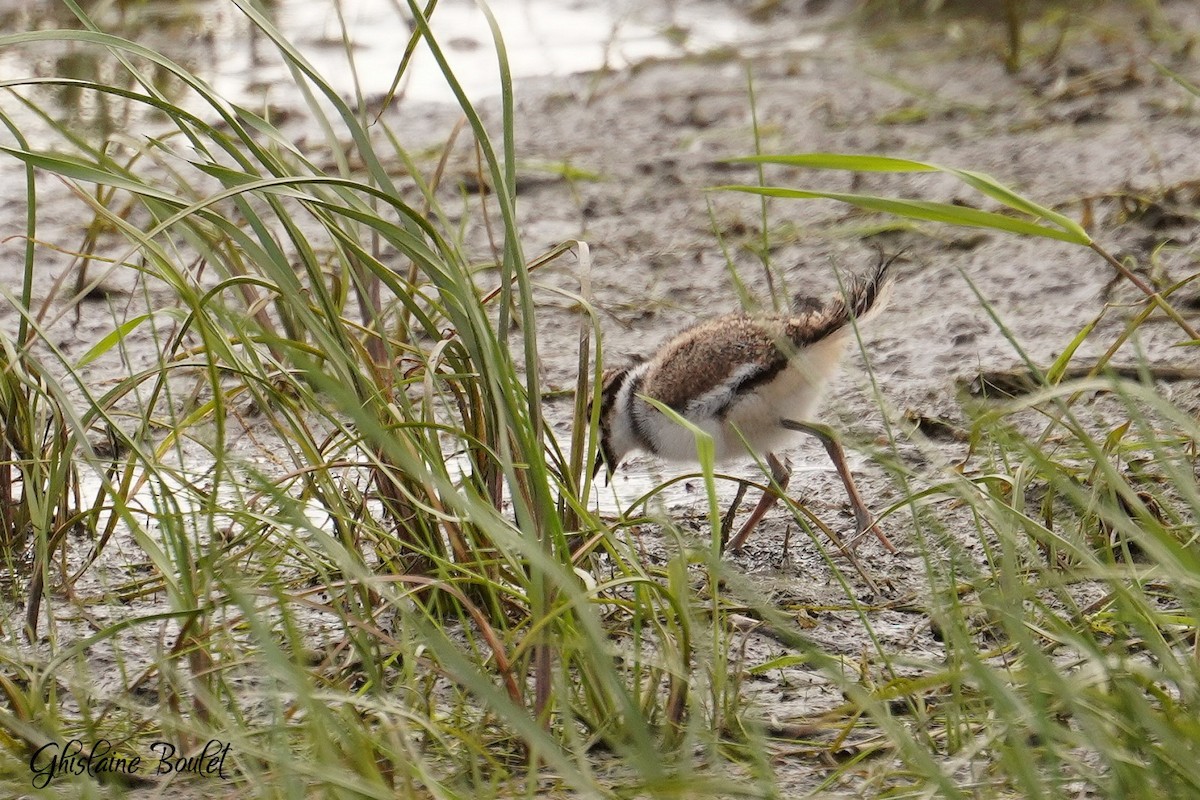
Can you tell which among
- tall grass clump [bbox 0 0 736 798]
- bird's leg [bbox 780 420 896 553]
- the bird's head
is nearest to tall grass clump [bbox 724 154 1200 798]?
bird's leg [bbox 780 420 896 553]

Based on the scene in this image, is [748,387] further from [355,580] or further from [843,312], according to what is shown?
[355,580]

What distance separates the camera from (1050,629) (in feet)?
8.66

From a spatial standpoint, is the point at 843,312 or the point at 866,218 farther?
the point at 866,218

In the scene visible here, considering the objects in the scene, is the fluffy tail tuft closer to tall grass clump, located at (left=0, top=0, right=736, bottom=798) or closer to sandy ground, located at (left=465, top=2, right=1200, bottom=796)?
sandy ground, located at (left=465, top=2, right=1200, bottom=796)

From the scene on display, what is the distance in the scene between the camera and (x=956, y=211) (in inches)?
90.1

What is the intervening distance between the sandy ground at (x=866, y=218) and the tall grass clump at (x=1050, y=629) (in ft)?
0.73

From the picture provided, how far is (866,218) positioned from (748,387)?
7.38 ft

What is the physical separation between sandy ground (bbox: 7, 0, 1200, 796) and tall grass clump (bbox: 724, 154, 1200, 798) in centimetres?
22

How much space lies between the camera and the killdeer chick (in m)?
3.44

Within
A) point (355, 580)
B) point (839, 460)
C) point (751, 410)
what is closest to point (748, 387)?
point (751, 410)

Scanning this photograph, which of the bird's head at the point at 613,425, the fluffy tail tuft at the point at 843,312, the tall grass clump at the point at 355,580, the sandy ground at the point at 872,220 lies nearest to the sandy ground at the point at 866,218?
the sandy ground at the point at 872,220

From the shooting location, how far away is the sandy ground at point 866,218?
11.9 ft

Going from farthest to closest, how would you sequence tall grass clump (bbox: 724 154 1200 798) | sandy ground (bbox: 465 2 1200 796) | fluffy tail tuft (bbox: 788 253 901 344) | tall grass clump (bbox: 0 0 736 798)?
sandy ground (bbox: 465 2 1200 796) < fluffy tail tuft (bbox: 788 253 901 344) < tall grass clump (bbox: 0 0 736 798) < tall grass clump (bbox: 724 154 1200 798)

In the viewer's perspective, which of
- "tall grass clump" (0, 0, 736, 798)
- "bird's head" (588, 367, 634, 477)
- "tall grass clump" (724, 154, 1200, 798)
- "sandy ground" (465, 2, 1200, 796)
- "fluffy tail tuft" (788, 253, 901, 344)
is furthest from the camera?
"bird's head" (588, 367, 634, 477)
